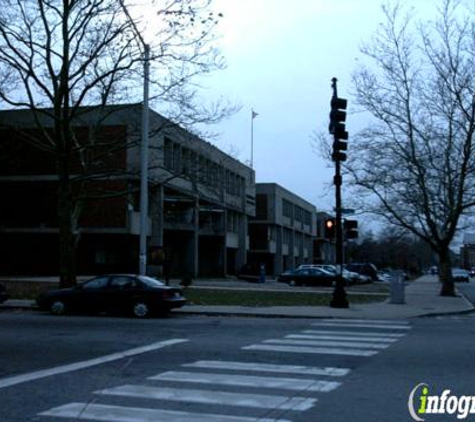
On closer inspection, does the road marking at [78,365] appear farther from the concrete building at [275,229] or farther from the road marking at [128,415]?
the concrete building at [275,229]

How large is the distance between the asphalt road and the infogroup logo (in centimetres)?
14

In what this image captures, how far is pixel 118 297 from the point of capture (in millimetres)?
21297

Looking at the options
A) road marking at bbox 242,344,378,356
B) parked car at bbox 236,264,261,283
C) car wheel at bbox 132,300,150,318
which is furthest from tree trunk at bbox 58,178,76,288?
parked car at bbox 236,264,261,283

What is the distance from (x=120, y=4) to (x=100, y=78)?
306cm

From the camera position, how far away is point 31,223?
56.0m

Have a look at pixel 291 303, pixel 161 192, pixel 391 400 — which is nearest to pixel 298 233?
pixel 161 192

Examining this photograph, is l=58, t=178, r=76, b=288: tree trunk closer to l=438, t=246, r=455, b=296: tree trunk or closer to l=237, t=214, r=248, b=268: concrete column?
l=438, t=246, r=455, b=296: tree trunk

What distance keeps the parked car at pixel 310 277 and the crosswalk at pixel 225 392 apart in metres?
34.7

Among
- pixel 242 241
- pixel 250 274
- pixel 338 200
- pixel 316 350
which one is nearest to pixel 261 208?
pixel 242 241

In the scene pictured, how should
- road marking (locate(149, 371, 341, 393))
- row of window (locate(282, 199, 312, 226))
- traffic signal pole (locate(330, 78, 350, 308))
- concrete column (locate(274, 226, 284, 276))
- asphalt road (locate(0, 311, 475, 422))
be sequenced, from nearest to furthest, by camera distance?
asphalt road (locate(0, 311, 475, 422)), road marking (locate(149, 371, 341, 393)), traffic signal pole (locate(330, 78, 350, 308)), concrete column (locate(274, 226, 284, 276)), row of window (locate(282, 199, 312, 226))

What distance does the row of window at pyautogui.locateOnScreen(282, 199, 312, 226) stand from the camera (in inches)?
3944

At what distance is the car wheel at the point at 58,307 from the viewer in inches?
864

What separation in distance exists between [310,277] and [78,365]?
3800cm

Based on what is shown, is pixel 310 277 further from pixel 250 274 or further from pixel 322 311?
pixel 322 311
